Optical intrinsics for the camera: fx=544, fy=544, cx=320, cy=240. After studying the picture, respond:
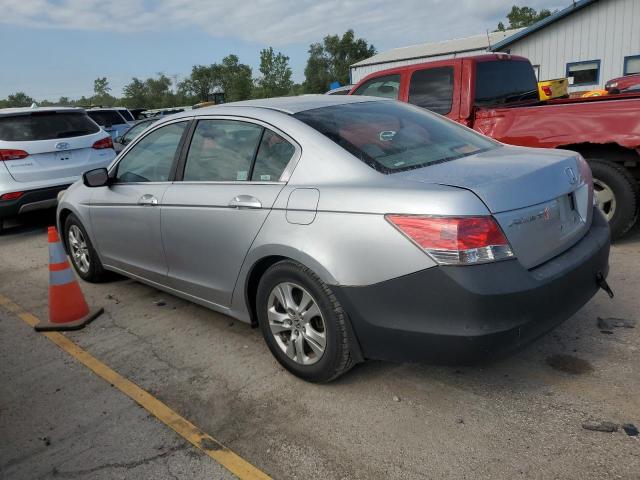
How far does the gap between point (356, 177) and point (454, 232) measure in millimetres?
655

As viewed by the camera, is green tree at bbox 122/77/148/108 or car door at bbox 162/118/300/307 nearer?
car door at bbox 162/118/300/307

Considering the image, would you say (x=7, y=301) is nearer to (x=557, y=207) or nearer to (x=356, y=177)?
(x=356, y=177)

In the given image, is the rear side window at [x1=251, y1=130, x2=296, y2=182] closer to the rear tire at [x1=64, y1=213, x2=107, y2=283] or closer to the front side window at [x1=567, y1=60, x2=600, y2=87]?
the rear tire at [x1=64, y1=213, x2=107, y2=283]

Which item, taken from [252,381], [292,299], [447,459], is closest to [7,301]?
[252,381]

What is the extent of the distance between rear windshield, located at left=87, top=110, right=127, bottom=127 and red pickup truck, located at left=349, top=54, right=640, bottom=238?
9.38m

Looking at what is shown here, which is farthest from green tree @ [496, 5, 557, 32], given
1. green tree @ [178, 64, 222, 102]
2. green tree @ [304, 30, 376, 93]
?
green tree @ [178, 64, 222, 102]

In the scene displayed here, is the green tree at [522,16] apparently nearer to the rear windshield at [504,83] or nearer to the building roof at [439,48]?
the building roof at [439,48]

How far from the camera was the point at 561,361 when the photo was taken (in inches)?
128

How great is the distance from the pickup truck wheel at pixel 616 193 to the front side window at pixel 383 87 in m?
2.45

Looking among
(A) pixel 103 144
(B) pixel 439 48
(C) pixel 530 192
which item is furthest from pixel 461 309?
(B) pixel 439 48

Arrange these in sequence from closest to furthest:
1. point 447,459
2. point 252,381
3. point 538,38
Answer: point 447,459 < point 252,381 < point 538,38

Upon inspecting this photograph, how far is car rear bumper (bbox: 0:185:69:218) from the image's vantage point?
283 inches

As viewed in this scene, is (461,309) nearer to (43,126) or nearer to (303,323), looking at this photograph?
(303,323)

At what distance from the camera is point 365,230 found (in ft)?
8.68
